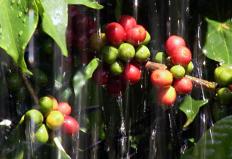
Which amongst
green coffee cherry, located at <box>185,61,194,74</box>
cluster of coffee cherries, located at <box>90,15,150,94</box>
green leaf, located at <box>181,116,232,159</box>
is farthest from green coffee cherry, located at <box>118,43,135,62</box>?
green leaf, located at <box>181,116,232,159</box>

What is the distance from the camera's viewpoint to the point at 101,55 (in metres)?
1.29

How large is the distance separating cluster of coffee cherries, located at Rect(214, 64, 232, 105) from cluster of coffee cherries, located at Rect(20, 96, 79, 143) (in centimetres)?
30

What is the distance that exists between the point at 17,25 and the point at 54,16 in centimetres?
7

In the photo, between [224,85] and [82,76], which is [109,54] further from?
[224,85]

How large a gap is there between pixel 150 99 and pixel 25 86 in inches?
11.7

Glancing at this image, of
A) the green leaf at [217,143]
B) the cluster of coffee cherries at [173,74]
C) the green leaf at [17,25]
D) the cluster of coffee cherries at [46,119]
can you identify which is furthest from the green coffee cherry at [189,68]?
the green leaf at [17,25]

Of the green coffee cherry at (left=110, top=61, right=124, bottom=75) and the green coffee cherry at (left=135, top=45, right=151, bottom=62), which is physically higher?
the green coffee cherry at (left=135, top=45, right=151, bottom=62)

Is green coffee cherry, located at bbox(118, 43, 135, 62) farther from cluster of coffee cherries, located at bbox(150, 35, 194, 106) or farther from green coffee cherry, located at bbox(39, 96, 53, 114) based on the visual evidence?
green coffee cherry, located at bbox(39, 96, 53, 114)

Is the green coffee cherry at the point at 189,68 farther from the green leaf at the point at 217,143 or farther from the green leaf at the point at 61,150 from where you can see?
the green leaf at the point at 61,150

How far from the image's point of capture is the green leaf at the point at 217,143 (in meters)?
1.32

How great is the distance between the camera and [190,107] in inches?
53.3

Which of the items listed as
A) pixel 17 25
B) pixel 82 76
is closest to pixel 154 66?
pixel 82 76

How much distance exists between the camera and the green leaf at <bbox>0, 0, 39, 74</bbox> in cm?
104

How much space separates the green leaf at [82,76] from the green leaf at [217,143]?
249 millimetres
